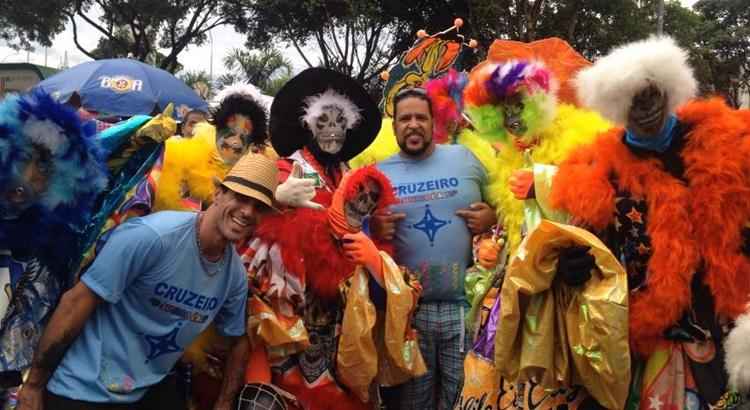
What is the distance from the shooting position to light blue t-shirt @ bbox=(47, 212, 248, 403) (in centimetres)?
232

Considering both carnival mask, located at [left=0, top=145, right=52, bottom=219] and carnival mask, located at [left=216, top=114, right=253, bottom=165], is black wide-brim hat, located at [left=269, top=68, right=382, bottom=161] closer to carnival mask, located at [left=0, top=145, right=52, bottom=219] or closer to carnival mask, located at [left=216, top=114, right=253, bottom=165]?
carnival mask, located at [left=216, top=114, right=253, bottom=165]

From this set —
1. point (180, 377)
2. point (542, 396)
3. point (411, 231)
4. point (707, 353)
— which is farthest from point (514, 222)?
point (180, 377)

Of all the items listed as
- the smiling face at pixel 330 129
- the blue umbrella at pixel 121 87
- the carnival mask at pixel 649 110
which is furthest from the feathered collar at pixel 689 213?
the blue umbrella at pixel 121 87

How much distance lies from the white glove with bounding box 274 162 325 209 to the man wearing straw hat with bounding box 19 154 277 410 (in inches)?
7.5

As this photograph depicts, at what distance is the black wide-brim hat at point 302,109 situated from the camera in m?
3.42

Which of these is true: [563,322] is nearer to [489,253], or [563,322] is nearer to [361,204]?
[489,253]

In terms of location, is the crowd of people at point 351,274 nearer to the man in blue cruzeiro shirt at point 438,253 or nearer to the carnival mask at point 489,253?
the carnival mask at point 489,253

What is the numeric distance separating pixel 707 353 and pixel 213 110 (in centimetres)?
288

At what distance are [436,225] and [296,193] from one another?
0.89m

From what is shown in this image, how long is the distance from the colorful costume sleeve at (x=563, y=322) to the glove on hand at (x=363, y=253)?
69 cm

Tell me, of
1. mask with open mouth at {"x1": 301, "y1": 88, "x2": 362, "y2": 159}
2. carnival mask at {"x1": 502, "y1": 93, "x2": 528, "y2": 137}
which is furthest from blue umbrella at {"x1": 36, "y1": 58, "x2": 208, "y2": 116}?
carnival mask at {"x1": 502, "y1": 93, "x2": 528, "y2": 137}

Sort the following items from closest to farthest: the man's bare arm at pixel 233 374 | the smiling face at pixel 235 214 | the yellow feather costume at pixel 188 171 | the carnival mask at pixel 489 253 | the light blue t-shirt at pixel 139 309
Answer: the light blue t-shirt at pixel 139 309
the smiling face at pixel 235 214
the man's bare arm at pixel 233 374
the carnival mask at pixel 489 253
the yellow feather costume at pixel 188 171

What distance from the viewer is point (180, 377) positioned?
289 cm

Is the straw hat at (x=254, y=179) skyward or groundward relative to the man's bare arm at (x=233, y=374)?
skyward
